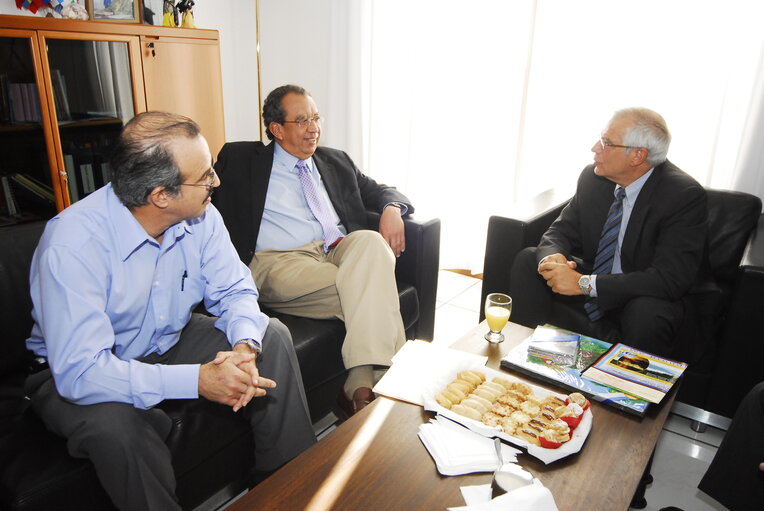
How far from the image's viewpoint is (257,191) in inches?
88.0

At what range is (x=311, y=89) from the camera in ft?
12.6

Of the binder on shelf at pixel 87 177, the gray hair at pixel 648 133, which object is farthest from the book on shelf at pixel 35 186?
the gray hair at pixel 648 133

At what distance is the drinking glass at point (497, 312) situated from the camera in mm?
1623

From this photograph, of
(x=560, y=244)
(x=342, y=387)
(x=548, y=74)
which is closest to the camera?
(x=342, y=387)

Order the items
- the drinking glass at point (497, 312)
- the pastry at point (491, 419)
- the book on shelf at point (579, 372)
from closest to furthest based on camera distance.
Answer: the pastry at point (491, 419), the book on shelf at point (579, 372), the drinking glass at point (497, 312)

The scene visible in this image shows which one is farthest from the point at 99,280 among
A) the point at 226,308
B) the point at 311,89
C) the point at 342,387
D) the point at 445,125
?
the point at 311,89

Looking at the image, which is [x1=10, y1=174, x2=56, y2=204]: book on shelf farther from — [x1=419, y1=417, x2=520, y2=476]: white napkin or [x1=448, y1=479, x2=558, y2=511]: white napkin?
[x1=448, y1=479, x2=558, y2=511]: white napkin

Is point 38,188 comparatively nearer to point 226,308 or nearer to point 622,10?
point 226,308

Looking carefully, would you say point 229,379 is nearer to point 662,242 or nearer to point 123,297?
point 123,297

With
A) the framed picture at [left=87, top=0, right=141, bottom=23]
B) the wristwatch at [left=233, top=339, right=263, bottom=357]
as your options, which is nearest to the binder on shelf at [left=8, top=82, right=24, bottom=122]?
the framed picture at [left=87, top=0, right=141, bottom=23]

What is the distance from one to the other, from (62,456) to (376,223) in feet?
5.01

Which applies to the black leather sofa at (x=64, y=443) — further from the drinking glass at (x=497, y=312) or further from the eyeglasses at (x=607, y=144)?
the eyeglasses at (x=607, y=144)

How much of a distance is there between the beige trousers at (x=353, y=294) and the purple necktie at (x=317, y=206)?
8.7 inches

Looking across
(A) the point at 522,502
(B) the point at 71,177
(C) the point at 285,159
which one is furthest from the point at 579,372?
(B) the point at 71,177
